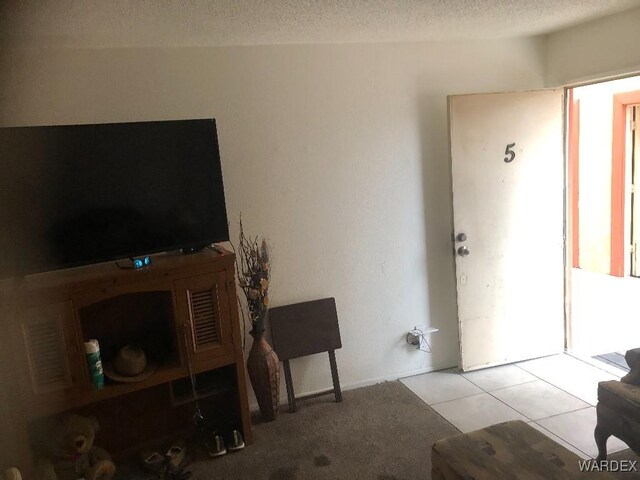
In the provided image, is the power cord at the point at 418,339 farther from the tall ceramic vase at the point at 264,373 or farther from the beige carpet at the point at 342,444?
the tall ceramic vase at the point at 264,373

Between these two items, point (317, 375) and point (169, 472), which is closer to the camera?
point (169, 472)

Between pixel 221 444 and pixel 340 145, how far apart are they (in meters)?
1.89

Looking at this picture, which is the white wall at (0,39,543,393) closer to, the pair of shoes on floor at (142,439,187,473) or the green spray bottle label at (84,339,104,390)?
the pair of shoes on floor at (142,439,187,473)

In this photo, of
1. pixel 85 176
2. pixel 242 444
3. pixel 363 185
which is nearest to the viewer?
pixel 85 176

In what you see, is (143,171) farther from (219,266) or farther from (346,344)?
(346,344)

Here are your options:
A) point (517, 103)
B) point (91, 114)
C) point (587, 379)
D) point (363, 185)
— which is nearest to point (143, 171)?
point (91, 114)

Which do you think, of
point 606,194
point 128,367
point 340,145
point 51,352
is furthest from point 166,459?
point 606,194

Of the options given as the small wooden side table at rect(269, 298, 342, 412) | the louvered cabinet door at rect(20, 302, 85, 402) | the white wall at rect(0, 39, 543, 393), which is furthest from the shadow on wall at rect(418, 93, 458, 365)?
the louvered cabinet door at rect(20, 302, 85, 402)

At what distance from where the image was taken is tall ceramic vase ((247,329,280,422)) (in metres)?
2.83

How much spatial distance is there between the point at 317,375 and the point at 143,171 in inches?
67.8

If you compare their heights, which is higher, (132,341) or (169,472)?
(132,341)

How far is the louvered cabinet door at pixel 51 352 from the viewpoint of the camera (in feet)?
6.95

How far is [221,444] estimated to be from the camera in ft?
8.62

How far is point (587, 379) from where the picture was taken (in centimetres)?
319
